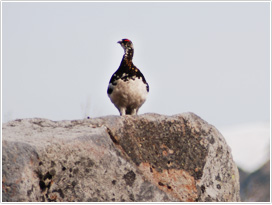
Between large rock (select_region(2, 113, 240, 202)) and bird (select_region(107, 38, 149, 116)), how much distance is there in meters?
1.13

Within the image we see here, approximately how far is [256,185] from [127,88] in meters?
7.70

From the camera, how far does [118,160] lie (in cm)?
607

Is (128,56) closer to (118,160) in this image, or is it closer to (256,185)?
(118,160)

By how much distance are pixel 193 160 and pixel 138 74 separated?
1810 millimetres

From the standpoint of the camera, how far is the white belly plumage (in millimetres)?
7734

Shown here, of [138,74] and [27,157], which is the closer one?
[27,157]

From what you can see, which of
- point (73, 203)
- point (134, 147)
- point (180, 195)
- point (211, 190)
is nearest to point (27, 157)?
point (73, 203)

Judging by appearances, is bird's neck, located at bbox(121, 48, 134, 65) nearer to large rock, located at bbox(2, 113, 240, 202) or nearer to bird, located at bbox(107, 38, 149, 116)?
bird, located at bbox(107, 38, 149, 116)

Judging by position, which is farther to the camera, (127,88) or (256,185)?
(256,185)

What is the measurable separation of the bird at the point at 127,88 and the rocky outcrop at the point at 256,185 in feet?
18.1

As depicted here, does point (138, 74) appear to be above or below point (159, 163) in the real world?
above

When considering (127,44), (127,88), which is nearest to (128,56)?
(127,44)

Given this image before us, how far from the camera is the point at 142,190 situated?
20.1ft

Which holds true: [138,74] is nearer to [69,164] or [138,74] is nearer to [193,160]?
[193,160]
